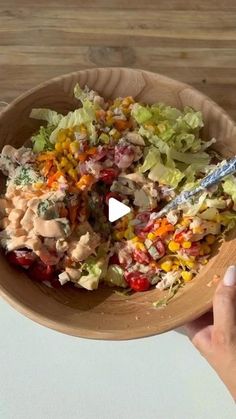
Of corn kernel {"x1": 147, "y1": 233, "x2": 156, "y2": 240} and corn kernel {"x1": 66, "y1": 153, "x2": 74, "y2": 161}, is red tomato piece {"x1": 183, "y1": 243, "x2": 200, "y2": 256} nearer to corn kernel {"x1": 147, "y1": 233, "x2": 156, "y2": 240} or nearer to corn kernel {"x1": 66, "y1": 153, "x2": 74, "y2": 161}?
corn kernel {"x1": 147, "y1": 233, "x2": 156, "y2": 240}

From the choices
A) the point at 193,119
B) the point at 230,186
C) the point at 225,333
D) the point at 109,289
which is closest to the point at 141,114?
the point at 193,119

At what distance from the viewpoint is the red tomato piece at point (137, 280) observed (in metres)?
1.14

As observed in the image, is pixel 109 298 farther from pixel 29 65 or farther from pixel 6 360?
pixel 29 65

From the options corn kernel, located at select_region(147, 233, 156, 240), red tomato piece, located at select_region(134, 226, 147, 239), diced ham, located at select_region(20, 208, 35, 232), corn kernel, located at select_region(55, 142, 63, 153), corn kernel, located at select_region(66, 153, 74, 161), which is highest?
corn kernel, located at select_region(55, 142, 63, 153)

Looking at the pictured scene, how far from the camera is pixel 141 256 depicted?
3.69 ft

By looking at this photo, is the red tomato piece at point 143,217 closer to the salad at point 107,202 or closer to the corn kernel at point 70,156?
the salad at point 107,202

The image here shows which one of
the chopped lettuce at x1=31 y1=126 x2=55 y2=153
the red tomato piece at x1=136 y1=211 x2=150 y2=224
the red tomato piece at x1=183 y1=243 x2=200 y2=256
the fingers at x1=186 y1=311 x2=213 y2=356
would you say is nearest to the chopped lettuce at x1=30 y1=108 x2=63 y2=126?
the chopped lettuce at x1=31 y1=126 x2=55 y2=153

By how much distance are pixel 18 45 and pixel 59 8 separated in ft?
0.47

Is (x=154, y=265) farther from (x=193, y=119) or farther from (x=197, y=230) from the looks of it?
(x=193, y=119)

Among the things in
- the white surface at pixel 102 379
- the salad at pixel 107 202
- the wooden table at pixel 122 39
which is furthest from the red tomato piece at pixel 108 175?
the wooden table at pixel 122 39

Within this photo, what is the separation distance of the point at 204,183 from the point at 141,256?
0.17m

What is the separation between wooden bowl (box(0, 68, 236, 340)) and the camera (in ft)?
3.48

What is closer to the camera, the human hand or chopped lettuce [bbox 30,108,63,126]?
the human hand

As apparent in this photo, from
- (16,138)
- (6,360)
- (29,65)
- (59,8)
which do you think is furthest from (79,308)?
(59,8)
